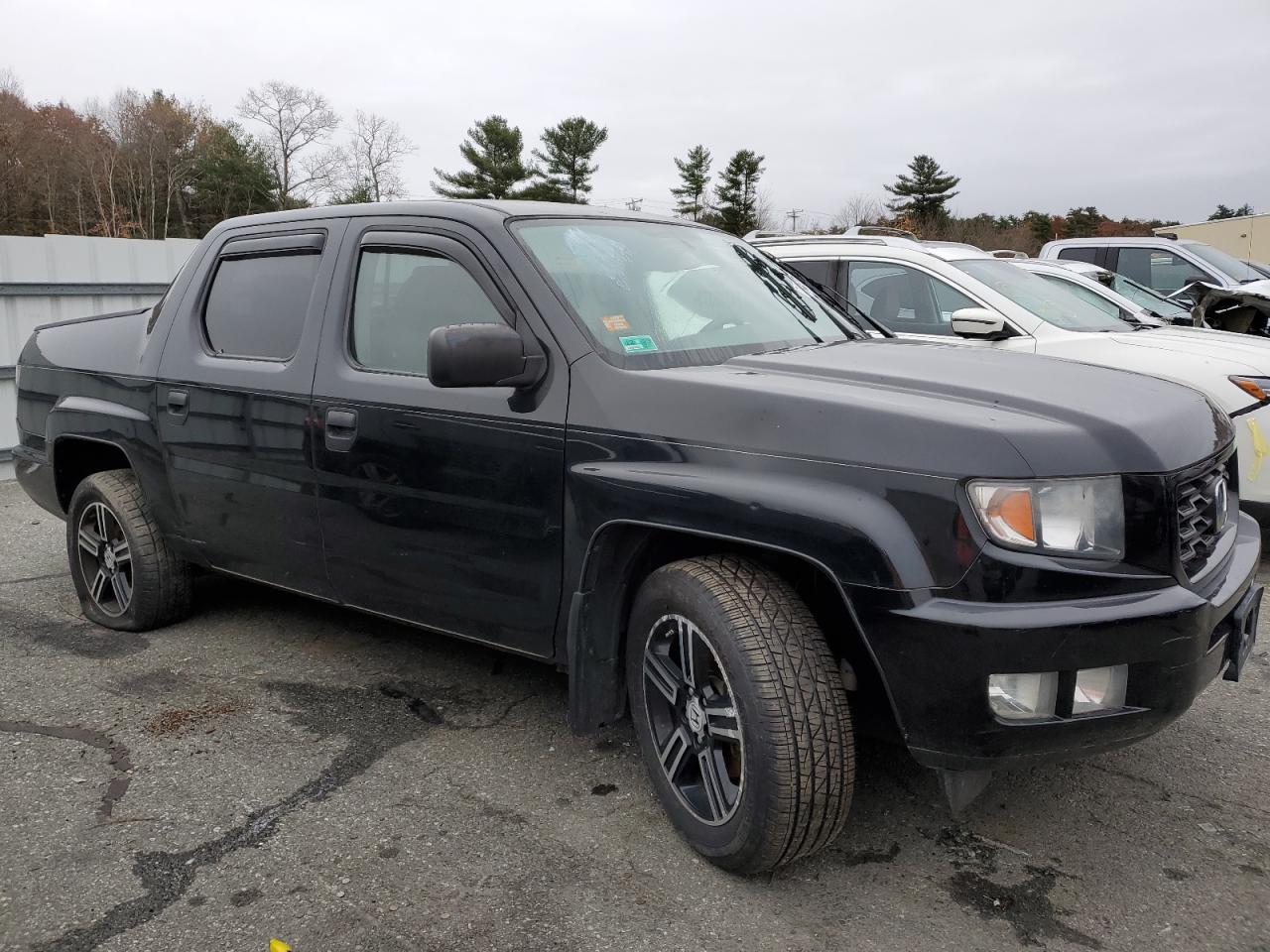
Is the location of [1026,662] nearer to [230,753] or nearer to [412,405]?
[412,405]

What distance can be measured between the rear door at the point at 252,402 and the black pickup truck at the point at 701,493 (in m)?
0.01

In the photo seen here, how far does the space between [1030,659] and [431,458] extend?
1809 mm

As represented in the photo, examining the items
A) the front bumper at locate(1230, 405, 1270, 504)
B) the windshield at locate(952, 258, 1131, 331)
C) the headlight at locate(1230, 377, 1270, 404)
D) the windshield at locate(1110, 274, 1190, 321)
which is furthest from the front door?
the windshield at locate(1110, 274, 1190, 321)

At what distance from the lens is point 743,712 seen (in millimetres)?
2451

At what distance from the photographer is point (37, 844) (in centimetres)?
282

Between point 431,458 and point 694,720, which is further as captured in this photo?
point 431,458

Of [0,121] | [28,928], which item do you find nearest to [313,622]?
[28,928]

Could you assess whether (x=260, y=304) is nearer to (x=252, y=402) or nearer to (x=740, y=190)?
(x=252, y=402)

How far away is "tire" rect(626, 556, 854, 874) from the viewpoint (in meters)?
2.41

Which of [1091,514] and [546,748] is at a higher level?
[1091,514]

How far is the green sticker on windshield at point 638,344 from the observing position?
2965 millimetres

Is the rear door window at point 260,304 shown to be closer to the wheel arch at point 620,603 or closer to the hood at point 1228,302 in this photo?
the wheel arch at point 620,603

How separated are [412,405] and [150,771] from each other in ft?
4.67

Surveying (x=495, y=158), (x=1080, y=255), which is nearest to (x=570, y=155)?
(x=495, y=158)
